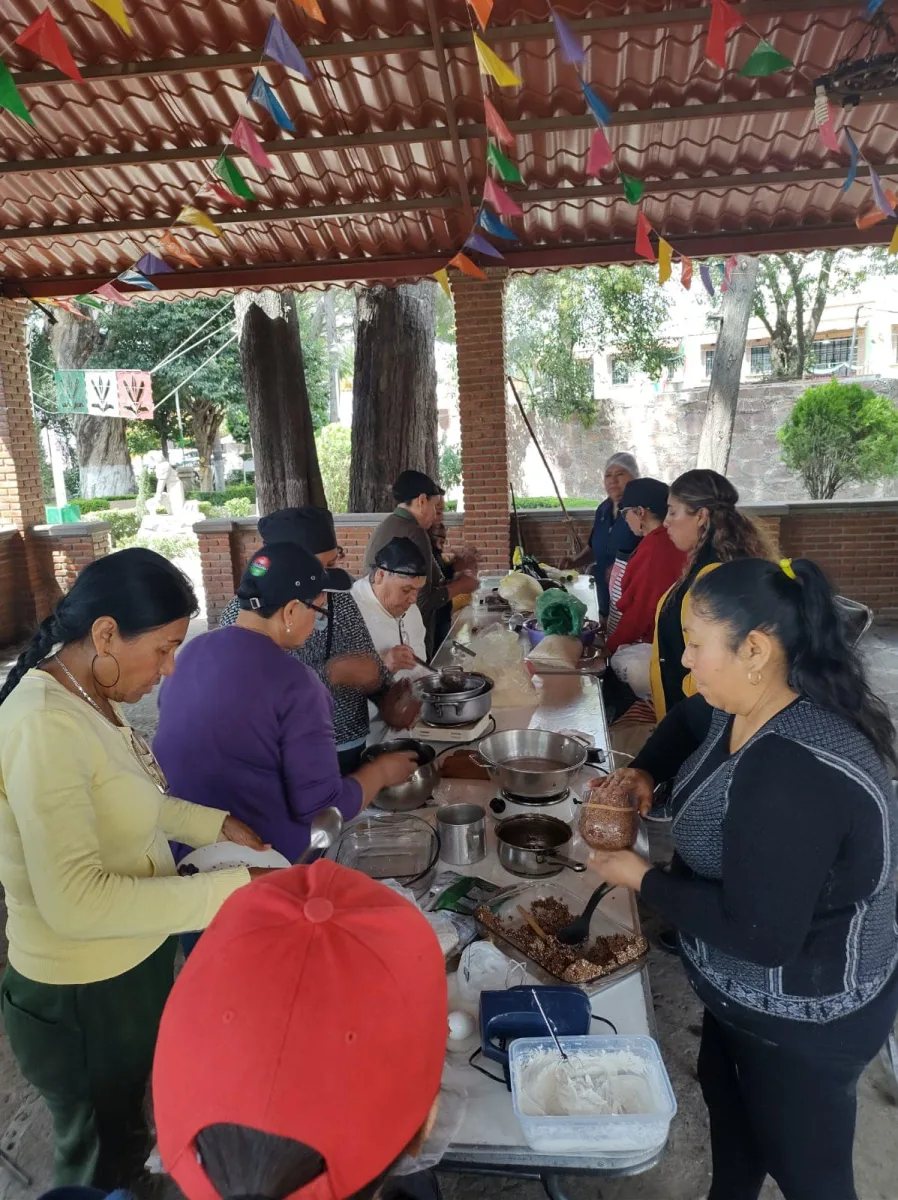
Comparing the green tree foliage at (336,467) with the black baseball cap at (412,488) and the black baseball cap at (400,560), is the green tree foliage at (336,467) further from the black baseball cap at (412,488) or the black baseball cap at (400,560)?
the black baseball cap at (400,560)

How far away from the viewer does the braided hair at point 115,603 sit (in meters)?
1.65

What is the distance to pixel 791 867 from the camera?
4.52 ft

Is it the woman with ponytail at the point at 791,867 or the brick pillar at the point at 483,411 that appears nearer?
the woman with ponytail at the point at 791,867

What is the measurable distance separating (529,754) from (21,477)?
809 centimetres

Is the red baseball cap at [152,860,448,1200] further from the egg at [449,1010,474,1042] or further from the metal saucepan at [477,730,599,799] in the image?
the metal saucepan at [477,730,599,799]

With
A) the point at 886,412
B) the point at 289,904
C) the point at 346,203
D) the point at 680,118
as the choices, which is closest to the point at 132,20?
the point at 346,203

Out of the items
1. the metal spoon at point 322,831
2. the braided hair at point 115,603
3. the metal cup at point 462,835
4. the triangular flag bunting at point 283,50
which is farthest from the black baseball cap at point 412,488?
the braided hair at point 115,603

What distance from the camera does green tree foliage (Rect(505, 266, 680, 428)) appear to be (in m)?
18.8

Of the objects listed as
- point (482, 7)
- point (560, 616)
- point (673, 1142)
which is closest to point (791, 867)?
point (673, 1142)

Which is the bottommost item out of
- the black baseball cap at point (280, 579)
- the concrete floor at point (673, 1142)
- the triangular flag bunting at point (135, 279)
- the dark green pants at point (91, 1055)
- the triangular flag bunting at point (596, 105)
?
the concrete floor at point (673, 1142)

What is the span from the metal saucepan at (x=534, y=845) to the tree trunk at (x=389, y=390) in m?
7.35

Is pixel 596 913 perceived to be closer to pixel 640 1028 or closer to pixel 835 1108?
pixel 640 1028

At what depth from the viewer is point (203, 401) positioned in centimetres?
2208

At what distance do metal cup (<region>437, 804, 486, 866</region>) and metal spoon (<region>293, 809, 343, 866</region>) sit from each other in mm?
342
